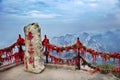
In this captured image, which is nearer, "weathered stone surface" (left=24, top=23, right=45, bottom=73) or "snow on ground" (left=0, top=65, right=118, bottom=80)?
"snow on ground" (left=0, top=65, right=118, bottom=80)

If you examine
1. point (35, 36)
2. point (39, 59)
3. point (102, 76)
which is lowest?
point (102, 76)

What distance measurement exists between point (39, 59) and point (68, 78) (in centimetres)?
199

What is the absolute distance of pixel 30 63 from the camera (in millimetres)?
17219

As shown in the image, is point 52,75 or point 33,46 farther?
point 52,75

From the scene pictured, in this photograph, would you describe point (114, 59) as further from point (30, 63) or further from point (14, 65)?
point (14, 65)

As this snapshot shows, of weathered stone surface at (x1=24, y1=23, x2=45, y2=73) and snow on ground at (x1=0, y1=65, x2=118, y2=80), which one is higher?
weathered stone surface at (x1=24, y1=23, x2=45, y2=73)

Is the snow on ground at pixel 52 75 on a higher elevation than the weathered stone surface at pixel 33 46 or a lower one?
lower

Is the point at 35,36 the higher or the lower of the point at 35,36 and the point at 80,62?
the higher

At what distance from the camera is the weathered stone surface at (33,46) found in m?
17.0

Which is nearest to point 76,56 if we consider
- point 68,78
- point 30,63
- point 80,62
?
point 80,62

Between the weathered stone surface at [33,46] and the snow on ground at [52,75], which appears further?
the weathered stone surface at [33,46]

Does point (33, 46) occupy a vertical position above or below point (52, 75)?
above

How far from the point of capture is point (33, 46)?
17031 mm

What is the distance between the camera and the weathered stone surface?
55.8 ft
